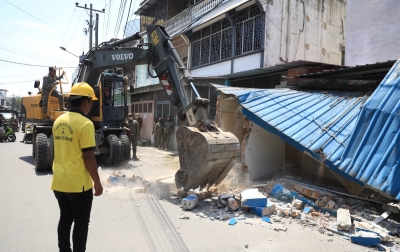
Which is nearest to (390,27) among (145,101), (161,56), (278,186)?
(278,186)

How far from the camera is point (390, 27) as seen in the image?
9.96 m

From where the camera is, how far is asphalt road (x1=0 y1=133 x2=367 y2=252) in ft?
13.2

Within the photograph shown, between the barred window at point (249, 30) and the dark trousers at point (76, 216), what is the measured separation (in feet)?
33.0

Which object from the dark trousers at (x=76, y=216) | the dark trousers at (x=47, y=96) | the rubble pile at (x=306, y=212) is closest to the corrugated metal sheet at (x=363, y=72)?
the rubble pile at (x=306, y=212)

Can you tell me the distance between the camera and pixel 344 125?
20.0ft

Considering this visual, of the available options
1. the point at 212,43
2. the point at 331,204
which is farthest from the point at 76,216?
the point at 212,43

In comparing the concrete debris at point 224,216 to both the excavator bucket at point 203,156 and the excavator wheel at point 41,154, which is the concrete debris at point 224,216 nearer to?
the excavator bucket at point 203,156

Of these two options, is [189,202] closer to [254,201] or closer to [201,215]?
[201,215]

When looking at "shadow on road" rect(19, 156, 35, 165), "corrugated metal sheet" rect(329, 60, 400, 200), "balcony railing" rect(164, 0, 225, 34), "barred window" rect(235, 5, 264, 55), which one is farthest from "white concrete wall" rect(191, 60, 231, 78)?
"corrugated metal sheet" rect(329, 60, 400, 200)

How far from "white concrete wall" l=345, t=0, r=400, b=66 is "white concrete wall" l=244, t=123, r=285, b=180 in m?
5.03

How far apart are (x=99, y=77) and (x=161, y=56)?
379 centimetres

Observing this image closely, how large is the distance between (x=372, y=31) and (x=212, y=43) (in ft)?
22.3

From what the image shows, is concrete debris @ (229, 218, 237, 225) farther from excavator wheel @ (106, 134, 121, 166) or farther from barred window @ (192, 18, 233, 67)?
barred window @ (192, 18, 233, 67)

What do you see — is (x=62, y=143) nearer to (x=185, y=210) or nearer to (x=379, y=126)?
(x=185, y=210)
